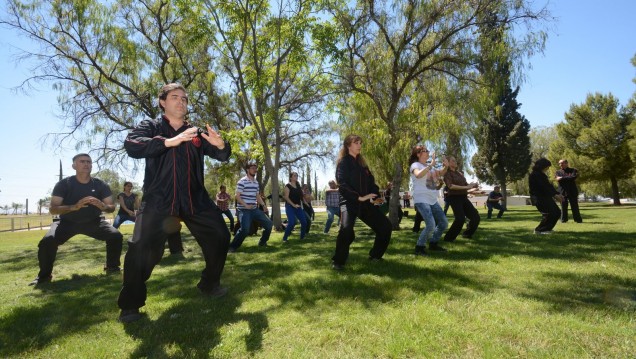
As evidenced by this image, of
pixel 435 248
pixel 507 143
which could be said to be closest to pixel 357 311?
pixel 435 248

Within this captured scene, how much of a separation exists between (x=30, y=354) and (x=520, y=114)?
127 feet

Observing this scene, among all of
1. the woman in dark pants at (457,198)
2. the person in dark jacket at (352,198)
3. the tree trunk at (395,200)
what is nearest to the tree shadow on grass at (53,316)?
the person in dark jacket at (352,198)

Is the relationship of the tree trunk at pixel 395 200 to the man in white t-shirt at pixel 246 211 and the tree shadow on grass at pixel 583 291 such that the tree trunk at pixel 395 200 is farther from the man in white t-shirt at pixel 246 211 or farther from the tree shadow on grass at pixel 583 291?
the tree shadow on grass at pixel 583 291

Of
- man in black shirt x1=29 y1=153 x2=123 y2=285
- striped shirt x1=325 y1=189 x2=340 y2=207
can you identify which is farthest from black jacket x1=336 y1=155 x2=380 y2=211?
striped shirt x1=325 y1=189 x2=340 y2=207

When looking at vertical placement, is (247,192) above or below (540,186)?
above

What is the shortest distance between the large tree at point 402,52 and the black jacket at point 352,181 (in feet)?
23.2

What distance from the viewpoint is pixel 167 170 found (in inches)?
145

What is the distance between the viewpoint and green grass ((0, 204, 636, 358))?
2.78 meters

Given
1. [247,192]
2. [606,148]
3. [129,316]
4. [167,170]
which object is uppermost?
[606,148]

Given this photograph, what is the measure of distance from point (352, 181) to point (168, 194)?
109 inches

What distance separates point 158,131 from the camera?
150 inches

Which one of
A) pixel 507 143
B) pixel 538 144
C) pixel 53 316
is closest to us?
pixel 53 316

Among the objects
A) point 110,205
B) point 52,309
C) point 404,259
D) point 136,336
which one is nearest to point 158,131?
point 136,336

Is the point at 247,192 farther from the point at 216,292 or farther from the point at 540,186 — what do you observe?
the point at 540,186
